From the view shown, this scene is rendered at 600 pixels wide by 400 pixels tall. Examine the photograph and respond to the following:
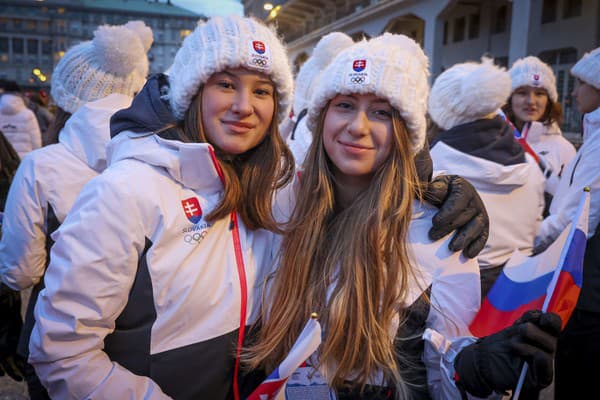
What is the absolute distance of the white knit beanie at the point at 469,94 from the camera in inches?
139

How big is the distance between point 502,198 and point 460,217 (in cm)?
161

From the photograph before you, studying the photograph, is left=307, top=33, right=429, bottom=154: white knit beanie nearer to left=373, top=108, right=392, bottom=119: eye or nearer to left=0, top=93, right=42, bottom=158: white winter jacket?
left=373, top=108, right=392, bottom=119: eye

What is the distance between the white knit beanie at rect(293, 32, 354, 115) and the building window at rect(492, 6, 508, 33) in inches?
662

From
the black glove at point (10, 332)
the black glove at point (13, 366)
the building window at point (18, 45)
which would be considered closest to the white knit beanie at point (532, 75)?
the black glove at point (10, 332)

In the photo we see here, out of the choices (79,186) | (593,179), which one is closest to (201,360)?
(79,186)

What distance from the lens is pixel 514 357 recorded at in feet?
5.03

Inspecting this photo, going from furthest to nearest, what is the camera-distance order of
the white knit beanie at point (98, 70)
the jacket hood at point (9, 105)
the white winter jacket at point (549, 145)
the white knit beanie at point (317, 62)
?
the jacket hood at point (9, 105)
the white knit beanie at point (317, 62)
the white winter jacket at point (549, 145)
the white knit beanie at point (98, 70)

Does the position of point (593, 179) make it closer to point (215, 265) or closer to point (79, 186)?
point (215, 265)

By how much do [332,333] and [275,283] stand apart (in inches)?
12.1

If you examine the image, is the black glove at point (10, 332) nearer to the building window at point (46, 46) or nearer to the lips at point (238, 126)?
the lips at point (238, 126)

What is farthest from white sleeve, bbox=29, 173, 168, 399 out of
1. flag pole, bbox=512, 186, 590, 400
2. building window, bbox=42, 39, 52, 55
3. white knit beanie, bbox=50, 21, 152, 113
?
building window, bbox=42, 39, 52, 55

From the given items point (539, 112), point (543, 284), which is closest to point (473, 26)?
point (539, 112)

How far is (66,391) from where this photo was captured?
1642 millimetres

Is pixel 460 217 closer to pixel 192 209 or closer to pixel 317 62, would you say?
pixel 192 209
